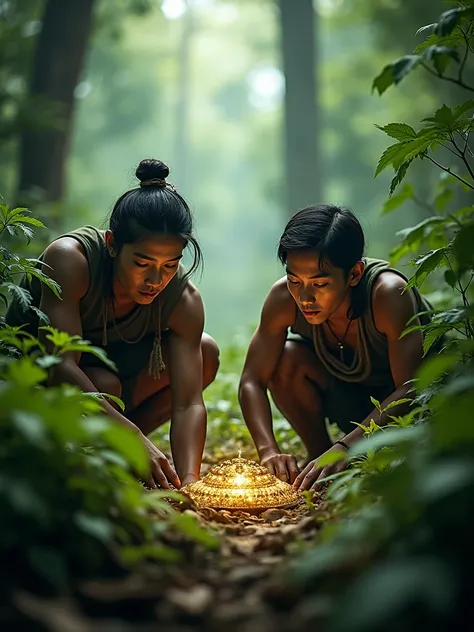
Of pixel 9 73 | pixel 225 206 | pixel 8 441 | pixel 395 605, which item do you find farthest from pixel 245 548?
pixel 225 206

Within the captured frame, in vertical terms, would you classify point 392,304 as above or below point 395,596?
above

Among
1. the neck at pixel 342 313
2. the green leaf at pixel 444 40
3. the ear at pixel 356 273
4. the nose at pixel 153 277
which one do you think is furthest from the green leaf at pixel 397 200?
the nose at pixel 153 277

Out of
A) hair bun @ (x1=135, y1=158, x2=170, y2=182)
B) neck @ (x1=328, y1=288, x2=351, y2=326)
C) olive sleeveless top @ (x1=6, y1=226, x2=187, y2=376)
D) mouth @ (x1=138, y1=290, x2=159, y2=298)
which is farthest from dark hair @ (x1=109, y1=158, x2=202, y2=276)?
neck @ (x1=328, y1=288, x2=351, y2=326)

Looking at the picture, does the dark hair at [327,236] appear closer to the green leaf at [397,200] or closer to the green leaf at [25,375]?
the green leaf at [397,200]

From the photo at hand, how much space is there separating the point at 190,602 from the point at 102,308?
81.2 inches

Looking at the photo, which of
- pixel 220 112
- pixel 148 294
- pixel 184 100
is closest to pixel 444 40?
pixel 148 294

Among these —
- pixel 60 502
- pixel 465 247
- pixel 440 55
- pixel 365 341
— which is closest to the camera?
pixel 60 502

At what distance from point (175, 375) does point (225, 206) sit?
3314 centimetres

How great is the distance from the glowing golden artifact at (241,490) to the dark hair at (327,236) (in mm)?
962

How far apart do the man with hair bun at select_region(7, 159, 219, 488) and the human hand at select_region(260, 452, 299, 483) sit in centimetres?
32

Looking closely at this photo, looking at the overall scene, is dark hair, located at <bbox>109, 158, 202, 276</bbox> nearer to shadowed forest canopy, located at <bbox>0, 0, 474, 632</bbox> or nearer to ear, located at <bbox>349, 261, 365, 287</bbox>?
shadowed forest canopy, located at <bbox>0, 0, 474, 632</bbox>

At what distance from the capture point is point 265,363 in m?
3.73

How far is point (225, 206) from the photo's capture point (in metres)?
36.2

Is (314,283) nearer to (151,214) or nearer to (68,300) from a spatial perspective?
(151,214)
